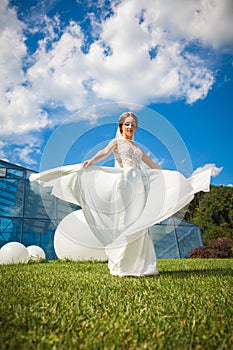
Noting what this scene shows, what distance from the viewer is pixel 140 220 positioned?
3701mm

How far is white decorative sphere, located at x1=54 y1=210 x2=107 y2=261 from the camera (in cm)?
733

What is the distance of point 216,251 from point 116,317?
1428 centimetres

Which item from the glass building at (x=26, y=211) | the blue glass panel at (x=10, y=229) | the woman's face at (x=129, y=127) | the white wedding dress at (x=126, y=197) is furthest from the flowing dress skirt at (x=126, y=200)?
the blue glass panel at (x=10, y=229)

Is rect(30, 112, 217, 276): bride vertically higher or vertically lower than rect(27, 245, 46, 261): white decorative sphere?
higher

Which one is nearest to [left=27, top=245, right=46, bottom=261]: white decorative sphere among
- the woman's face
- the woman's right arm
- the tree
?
the woman's right arm

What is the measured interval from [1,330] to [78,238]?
596 cm

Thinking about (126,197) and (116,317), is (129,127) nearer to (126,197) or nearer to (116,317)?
(126,197)

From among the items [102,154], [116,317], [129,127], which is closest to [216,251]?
[129,127]

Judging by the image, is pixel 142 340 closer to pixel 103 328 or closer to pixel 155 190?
pixel 103 328

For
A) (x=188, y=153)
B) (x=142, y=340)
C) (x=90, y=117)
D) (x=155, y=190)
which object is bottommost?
(x=142, y=340)

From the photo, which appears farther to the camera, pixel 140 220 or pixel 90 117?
pixel 90 117

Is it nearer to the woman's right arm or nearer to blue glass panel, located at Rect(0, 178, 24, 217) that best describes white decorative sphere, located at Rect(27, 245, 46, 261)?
the woman's right arm

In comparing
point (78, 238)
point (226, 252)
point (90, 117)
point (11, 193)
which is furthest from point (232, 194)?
point (90, 117)

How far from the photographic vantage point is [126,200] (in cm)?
385
